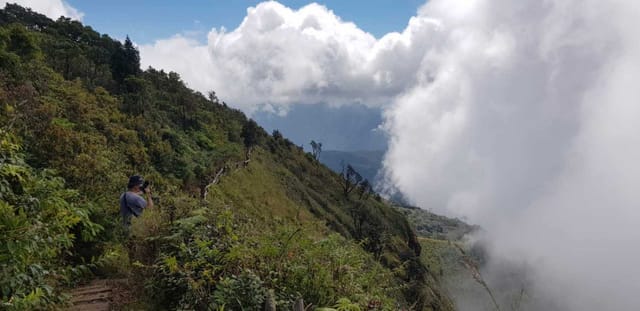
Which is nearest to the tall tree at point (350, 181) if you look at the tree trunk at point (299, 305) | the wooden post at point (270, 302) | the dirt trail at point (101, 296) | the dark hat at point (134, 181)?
the dark hat at point (134, 181)

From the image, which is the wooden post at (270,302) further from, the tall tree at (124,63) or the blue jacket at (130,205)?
the tall tree at (124,63)

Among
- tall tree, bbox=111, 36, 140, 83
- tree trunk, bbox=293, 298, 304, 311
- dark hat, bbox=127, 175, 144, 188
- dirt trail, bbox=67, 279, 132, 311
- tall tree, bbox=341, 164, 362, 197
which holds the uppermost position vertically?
tall tree, bbox=341, 164, 362, 197

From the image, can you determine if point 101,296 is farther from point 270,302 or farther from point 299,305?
point 299,305

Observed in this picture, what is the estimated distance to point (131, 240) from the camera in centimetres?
830

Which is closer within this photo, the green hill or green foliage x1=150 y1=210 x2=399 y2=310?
the green hill

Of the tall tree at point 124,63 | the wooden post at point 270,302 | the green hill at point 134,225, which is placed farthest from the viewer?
the tall tree at point 124,63

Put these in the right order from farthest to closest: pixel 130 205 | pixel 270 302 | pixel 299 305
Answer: pixel 130 205, pixel 270 302, pixel 299 305

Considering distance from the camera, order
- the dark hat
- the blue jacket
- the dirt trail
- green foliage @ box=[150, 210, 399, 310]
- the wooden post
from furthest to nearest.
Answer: the dark hat, the blue jacket, the dirt trail, green foliage @ box=[150, 210, 399, 310], the wooden post

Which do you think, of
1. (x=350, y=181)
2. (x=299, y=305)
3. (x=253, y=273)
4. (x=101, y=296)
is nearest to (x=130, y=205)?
(x=101, y=296)

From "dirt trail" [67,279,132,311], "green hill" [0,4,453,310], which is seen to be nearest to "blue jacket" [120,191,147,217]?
"green hill" [0,4,453,310]

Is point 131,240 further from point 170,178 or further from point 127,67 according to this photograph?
point 127,67

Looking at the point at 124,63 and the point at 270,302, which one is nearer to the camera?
the point at 270,302

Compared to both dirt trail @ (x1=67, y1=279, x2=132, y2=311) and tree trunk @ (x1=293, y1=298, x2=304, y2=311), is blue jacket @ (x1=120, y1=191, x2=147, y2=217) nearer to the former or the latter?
dirt trail @ (x1=67, y1=279, x2=132, y2=311)

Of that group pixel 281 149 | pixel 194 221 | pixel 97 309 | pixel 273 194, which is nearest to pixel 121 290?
pixel 97 309
